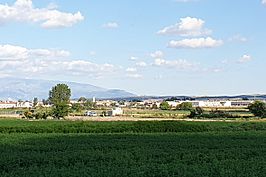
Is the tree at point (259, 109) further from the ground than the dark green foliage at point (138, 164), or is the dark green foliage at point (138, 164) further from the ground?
the tree at point (259, 109)

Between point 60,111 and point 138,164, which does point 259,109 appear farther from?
point 138,164

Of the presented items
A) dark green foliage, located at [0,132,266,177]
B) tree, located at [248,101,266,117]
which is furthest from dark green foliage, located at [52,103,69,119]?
dark green foliage, located at [0,132,266,177]

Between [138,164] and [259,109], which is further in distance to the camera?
[259,109]

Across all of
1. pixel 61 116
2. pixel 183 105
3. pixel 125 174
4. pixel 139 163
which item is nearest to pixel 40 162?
pixel 139 163

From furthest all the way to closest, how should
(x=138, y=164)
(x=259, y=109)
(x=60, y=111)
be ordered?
(x=259, y=109) → (x=60, y=111) → (x=138, y=164)

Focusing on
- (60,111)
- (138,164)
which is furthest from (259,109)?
(138,164)

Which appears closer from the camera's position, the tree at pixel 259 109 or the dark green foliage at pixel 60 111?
the dark green foliage at pixel 60 111

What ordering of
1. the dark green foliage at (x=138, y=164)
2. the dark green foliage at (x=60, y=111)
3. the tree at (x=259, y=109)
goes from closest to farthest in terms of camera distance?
the dark green foliage at (x=138, y=164) < the dark green foliage at (x=60, y=111) < the tree at (x=259, y=109)

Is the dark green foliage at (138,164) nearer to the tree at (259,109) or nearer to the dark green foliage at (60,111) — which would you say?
the dark green foliage at (60,111)

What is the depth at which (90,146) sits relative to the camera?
3306 cm

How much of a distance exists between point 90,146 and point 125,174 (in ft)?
47.9

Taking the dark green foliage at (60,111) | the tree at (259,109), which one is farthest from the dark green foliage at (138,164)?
the tree at (259,109)

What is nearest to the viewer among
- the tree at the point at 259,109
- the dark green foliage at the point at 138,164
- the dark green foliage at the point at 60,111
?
the dark green foliage at the point at 138,164

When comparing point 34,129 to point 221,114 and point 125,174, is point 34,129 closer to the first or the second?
point 125,174
